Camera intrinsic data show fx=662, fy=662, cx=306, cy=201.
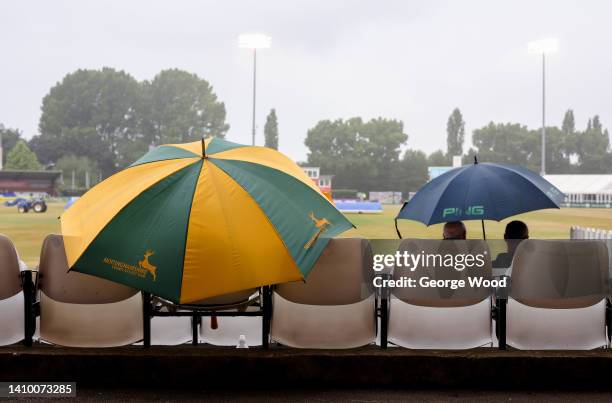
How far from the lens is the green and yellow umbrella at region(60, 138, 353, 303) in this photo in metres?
2.75

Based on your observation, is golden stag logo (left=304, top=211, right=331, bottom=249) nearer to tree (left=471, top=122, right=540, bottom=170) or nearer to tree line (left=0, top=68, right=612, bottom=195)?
tree line (left=0, top=68, right=612, bottom=195)

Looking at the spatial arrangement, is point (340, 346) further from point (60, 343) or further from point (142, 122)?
point (142, 122)

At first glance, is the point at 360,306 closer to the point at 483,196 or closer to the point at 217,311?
the point at 217,311

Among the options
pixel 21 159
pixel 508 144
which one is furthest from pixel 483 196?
pixel 508 144

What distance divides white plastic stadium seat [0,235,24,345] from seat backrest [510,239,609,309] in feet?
8.24

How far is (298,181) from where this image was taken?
312 centimetres

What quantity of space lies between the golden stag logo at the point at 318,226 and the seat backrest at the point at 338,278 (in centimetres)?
23

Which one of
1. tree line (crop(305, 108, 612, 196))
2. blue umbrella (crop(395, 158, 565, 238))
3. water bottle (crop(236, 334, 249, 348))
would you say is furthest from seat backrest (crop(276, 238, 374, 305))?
tree line (crop(305, 108, 612, 196))

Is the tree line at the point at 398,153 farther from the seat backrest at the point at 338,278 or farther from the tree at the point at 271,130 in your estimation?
the seat backrest at the point at 338,278

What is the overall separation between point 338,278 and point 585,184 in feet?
182

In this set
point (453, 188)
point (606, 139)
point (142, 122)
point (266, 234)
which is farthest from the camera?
point (142, 122)

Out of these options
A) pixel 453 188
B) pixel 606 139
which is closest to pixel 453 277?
pixel 453 188

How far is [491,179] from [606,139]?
90.3 meters

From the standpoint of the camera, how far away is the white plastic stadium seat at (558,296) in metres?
3.30
